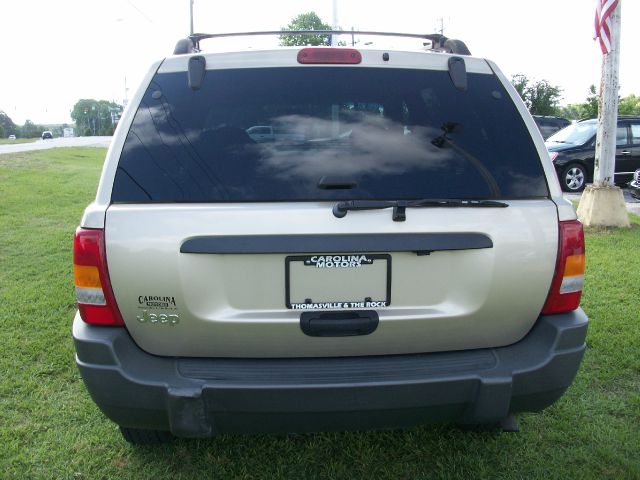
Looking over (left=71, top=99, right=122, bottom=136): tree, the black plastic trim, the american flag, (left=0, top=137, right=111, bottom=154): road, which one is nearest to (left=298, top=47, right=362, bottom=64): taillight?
the black plastic trim

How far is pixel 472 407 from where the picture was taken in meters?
2.13

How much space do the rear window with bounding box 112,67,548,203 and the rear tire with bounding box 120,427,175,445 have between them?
3.97ft

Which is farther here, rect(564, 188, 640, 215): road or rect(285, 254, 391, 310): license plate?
rect(564, 188, 640, 215): road

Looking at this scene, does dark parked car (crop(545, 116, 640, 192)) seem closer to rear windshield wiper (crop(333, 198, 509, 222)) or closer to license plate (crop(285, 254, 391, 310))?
rear windshield wiper (crop(333, 198, 509, 222))

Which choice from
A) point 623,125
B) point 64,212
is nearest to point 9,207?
point 64,212

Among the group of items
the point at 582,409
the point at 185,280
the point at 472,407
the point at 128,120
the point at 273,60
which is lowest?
the point at 582,409

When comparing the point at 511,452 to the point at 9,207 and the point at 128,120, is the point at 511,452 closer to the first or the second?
the point at 128,120

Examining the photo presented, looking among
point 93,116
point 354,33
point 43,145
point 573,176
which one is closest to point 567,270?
point 354,33

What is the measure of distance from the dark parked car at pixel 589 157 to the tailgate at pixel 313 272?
11835mm

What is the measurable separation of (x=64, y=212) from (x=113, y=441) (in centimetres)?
793

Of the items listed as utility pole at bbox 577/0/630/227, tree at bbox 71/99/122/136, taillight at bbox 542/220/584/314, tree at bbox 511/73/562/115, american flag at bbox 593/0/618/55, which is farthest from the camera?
tree at bbox 71/99/122/136

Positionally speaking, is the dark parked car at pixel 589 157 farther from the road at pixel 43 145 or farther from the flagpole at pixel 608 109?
the road at pixel 43 145

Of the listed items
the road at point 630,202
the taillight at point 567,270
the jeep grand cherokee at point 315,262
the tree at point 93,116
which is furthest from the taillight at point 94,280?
the tree at point 93,116

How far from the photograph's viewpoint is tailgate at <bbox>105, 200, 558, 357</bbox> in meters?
2.06
